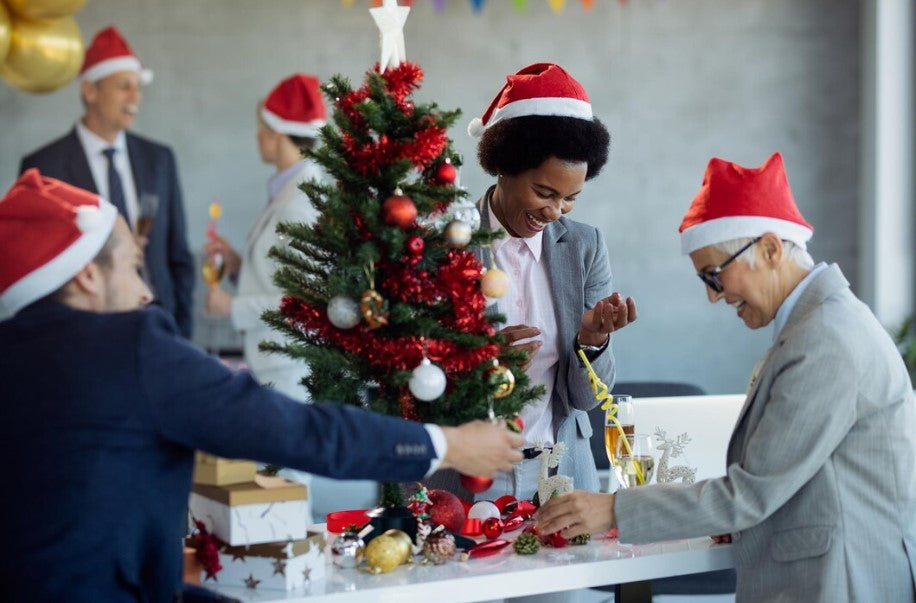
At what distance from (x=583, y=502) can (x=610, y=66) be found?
4262mm

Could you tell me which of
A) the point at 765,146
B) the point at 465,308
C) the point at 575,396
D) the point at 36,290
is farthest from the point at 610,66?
the point at 36,290

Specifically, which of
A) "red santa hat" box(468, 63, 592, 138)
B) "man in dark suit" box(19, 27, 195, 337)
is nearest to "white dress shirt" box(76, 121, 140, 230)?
"man in dark suit" box(19, 27, 195, 337)

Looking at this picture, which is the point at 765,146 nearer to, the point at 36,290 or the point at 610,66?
the point at 610,66

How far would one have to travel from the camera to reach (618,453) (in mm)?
2490

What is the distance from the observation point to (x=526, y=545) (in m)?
2.24

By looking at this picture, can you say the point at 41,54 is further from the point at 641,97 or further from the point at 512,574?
the point at 641,97

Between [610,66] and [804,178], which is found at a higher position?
[610,66]

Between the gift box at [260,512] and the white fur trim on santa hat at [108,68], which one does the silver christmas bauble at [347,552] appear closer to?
the gift box at [260,512]

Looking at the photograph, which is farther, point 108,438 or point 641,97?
point 641,97

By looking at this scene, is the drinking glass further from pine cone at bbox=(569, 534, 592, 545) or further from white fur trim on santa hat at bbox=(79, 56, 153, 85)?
white fur trim on santa hat at bbox=(79, 56, 153, 85)

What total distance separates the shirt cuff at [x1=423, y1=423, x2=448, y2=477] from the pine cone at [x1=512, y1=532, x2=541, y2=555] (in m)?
0.39

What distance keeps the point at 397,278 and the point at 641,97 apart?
Result: 425 centimetres

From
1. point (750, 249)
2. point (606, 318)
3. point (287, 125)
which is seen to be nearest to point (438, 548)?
point (606, 318)

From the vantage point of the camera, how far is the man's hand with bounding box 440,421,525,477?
6.47 feet
